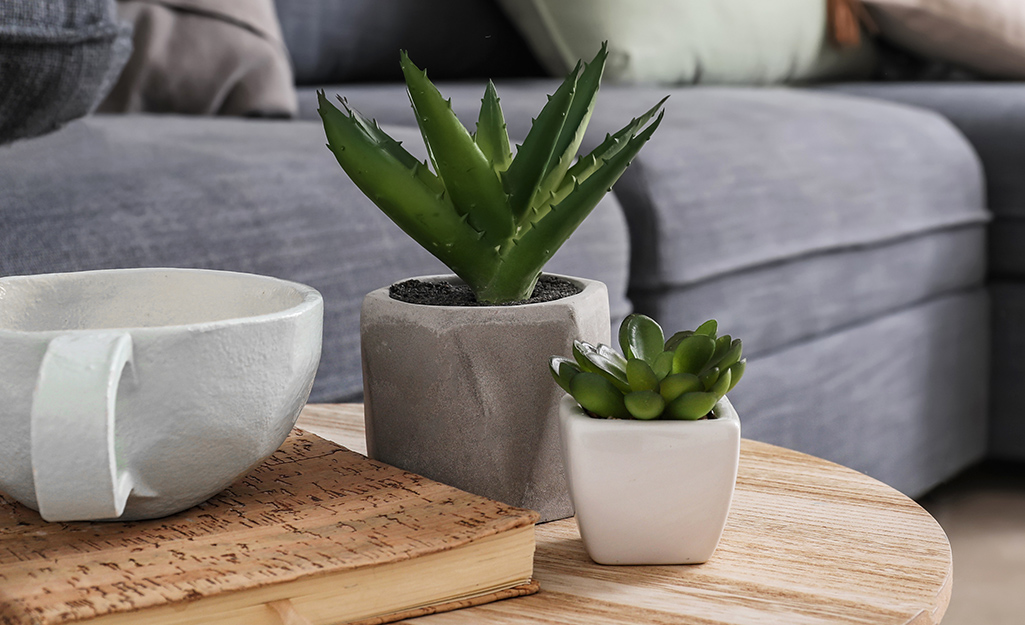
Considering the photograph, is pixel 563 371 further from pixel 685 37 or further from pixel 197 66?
pixel 685 37

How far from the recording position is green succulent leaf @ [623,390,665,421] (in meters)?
0.42

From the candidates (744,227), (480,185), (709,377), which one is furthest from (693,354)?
(744,227)

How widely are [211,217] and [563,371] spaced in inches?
18.4

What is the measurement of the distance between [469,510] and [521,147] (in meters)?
0.16

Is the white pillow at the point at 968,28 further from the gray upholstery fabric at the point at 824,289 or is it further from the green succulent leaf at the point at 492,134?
the green succulent leaf at the point at 492,134

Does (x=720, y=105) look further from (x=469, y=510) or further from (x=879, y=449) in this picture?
(x=469, y=510)

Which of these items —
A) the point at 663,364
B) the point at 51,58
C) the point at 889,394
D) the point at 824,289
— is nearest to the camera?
the point at 663,364

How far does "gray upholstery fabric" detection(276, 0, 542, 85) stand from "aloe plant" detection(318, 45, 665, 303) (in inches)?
52.4

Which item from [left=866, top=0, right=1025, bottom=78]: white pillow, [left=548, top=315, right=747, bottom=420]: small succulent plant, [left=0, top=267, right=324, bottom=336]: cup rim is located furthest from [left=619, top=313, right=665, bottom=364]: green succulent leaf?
[left=866, top=0, right=1025, bottom=78]: white pillow

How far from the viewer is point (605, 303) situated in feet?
1.65

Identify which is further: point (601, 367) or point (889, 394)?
point (889, 394)

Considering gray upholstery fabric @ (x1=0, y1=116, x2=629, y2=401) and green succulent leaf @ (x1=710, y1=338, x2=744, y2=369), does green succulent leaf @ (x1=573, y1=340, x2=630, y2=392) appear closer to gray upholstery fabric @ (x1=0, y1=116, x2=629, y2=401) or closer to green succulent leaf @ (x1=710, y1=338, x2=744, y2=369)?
green succulent leaf @ (x1=710, y1=338, x2=744, y2=369)

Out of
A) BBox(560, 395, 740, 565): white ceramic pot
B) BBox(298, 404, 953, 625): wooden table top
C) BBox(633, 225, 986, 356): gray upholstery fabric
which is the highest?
BBox(560, 395, 740, 565): white ceramic pot

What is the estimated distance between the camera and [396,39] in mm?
1851
